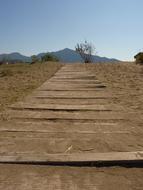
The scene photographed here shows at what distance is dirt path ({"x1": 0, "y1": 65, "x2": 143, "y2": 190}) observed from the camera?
7.41 feet

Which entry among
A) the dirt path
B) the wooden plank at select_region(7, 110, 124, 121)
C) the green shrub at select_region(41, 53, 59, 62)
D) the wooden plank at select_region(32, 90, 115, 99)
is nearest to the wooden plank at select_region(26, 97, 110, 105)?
the dirt path

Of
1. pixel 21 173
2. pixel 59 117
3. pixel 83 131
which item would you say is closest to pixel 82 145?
pixel 83 131

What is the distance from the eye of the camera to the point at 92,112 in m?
4.61

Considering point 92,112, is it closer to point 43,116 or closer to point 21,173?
point 43,116

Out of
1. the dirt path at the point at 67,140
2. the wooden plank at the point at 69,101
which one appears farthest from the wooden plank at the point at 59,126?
the wooden plank at the point at 69,101

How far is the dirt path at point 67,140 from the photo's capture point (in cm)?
226

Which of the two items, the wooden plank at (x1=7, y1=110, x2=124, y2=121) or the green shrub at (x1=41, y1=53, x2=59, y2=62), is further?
the green shrub at (x1=41, y1=53, x2=59, y2=62)

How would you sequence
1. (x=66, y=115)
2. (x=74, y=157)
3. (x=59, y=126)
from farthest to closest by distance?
(x=66, y=115), (x=59, y=126), (x=74, y=157)

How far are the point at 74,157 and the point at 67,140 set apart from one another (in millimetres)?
536

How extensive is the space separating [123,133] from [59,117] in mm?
1114

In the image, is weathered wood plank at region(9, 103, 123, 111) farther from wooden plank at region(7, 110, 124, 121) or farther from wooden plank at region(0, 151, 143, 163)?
wooden plank at region(0, 151, 143, 163)

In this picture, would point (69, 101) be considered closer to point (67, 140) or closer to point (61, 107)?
point (61, 107)

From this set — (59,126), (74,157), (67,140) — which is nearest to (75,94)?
(59,126)

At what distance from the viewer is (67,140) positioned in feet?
10.4
